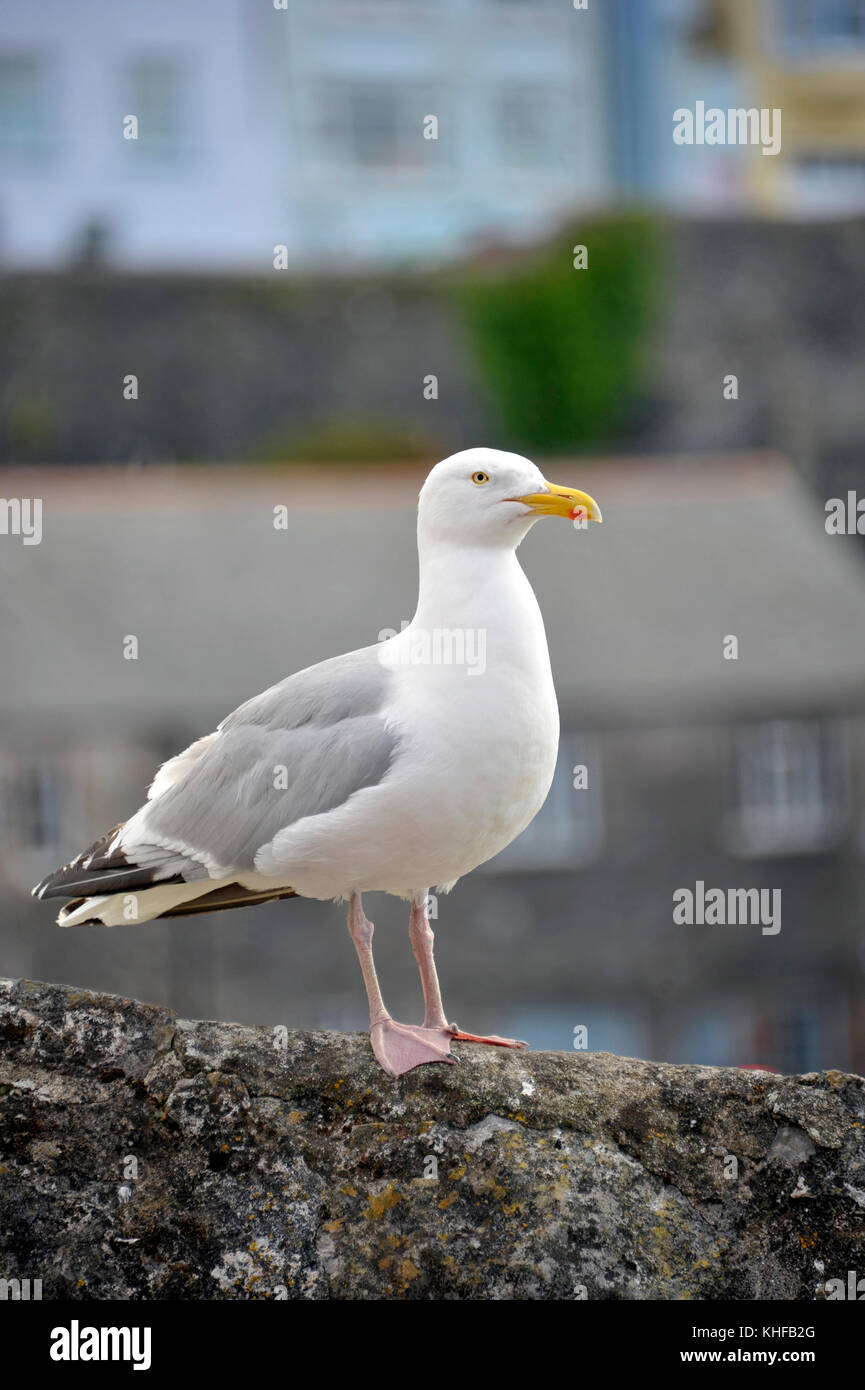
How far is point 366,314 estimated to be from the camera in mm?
46281

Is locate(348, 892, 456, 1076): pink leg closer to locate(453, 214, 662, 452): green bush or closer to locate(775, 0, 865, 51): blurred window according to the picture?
locate(453, 214, 662, 452): green bush

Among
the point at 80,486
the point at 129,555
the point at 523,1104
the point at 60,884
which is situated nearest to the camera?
the point at 523,1104

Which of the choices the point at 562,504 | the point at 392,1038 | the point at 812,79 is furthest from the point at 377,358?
the point at 392,1038

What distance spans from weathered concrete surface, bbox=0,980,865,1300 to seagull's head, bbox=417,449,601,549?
82.4 inches

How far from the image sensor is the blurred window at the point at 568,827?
33969 millimetres

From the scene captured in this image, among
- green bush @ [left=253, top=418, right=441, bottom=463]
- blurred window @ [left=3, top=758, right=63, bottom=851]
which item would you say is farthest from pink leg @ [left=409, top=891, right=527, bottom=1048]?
green bush @ [left=253, top=418, right=441, bottom=463]

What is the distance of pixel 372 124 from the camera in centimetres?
5341

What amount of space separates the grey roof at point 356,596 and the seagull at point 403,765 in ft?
82.7

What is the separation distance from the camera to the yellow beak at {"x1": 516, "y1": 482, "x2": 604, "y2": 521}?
6.41 m

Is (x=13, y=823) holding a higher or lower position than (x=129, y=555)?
lower

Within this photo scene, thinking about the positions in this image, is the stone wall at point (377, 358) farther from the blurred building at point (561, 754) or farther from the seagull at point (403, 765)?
the seagull at point (403, 765)

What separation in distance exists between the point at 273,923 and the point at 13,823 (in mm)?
5297
